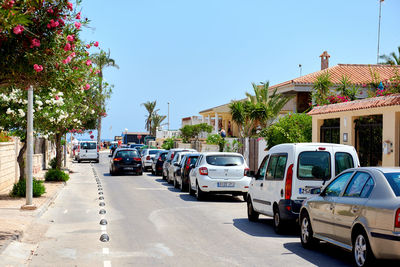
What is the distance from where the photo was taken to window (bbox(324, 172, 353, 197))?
920cm

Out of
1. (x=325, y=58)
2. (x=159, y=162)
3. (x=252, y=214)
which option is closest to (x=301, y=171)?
(x=252, y=214)

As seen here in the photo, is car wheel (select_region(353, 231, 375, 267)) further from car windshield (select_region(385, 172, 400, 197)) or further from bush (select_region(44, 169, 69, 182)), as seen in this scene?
bush (select_region(44, 169, 69, 182))

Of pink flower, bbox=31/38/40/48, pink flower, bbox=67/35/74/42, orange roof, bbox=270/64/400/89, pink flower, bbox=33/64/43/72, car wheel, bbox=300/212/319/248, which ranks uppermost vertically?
orange roof, bbox=270/64/400/89

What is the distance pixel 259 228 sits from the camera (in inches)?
511

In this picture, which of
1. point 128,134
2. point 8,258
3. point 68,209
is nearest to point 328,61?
point 68,209

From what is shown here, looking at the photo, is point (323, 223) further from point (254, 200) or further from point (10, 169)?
point (10, 169)

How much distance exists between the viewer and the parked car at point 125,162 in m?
34.5

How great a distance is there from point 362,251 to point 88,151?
161 ft

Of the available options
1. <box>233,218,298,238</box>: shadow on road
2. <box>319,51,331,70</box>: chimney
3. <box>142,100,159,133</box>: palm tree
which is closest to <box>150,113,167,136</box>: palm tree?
<box>142,100,159,133</box>: palm tree

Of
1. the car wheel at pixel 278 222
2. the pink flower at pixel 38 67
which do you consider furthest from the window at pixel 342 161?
the pink flower at pixel 38 67

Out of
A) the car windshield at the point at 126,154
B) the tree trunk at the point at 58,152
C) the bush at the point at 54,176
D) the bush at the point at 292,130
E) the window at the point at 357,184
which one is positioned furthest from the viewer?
the car windshield at the point at 126,154

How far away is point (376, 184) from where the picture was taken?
7.93 metres

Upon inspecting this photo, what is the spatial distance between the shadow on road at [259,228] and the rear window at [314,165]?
4.18 ft

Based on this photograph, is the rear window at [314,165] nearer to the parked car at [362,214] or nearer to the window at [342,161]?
the window at [342,161]
